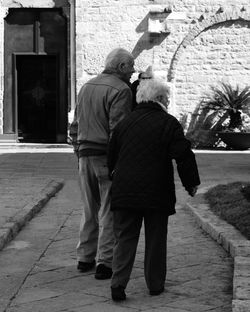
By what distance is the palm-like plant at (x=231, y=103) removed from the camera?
19.0 m

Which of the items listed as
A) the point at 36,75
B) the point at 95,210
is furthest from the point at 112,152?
the point at 36,75

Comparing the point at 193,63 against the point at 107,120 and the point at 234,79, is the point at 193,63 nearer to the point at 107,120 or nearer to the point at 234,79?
the point at 234,79

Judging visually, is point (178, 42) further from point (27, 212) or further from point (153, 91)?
point (153, 91)

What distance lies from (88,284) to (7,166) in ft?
28.2

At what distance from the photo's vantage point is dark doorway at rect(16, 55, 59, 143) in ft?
67.6

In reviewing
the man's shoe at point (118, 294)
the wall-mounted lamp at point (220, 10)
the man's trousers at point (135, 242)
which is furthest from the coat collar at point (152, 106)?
the wall-mounted lamp at point (220, 10)

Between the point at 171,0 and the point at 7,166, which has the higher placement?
the point at 171,0

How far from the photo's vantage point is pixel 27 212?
8500 millimetres

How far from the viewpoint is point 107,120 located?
591 cm

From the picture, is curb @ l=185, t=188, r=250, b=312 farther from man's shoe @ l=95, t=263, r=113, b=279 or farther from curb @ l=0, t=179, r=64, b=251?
curb @ l=0, t=179, r=64, b=251

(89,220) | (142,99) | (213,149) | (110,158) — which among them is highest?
(142,99)

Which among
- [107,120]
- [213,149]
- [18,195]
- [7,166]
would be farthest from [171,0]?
[107,120]

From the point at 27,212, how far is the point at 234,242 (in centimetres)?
281

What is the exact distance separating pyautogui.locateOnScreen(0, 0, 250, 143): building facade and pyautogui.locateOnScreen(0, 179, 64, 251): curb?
881cm
